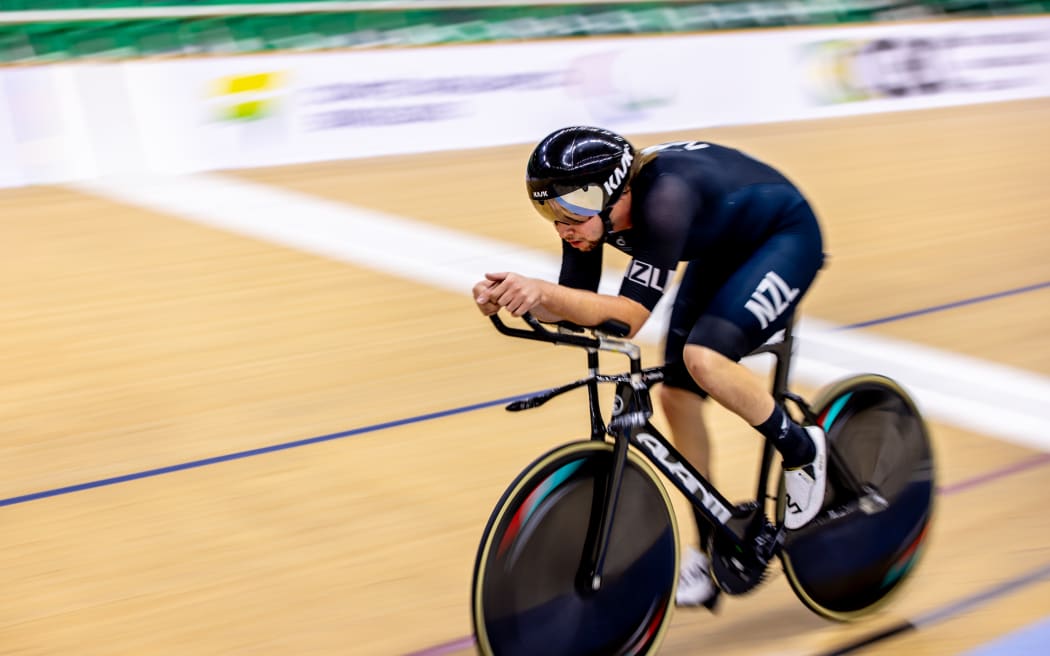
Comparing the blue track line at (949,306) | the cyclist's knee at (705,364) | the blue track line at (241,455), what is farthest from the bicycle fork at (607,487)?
the blue track line at (949,306)

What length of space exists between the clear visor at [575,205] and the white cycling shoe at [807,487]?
2.36 ft

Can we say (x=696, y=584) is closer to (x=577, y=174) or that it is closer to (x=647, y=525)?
(x=647, y=525)

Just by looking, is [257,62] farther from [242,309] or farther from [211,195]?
[242,309]

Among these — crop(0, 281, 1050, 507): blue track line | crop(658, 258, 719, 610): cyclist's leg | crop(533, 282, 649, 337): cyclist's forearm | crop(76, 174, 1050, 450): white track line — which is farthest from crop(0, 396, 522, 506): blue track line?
crop(533, 282, 649, 337): cyclist's forearm

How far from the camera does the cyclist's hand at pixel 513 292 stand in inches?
80.1

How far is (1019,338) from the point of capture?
5035 mm

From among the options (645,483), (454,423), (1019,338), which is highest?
(645,483)

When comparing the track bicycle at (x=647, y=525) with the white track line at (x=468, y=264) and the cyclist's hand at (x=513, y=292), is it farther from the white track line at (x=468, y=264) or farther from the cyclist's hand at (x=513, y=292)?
the white track line at (x=468, y=264)

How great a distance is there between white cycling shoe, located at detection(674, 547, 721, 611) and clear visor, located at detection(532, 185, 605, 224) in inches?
33.2

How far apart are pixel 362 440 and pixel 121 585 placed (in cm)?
112

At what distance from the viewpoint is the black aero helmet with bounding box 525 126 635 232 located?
225 cm

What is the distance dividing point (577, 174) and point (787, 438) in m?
0.75

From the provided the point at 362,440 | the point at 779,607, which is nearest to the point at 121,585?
the point at 362,440

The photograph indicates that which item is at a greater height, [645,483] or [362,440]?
[645,483]
